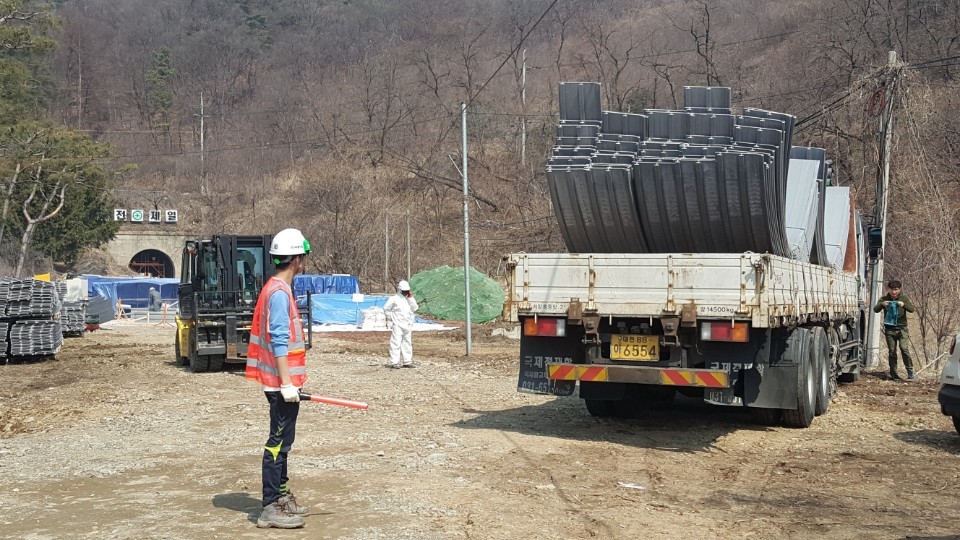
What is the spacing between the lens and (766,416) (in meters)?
11.6

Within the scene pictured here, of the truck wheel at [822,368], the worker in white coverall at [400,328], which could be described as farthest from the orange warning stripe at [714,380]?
the worker in white coverall at [400,328]

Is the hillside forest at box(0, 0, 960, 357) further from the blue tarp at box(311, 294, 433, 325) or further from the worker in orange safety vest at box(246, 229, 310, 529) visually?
the worker in orange safety vest at box(246, 229, 310, 529)

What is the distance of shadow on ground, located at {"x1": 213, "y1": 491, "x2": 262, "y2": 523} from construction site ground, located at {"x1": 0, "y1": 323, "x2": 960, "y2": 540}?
0.02 m

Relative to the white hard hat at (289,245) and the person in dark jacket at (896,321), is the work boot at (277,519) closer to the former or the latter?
the white hard hat at (289,245)

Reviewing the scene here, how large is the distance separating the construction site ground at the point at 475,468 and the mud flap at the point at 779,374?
1.58 ft

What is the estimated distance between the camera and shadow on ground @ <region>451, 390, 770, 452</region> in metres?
10.9

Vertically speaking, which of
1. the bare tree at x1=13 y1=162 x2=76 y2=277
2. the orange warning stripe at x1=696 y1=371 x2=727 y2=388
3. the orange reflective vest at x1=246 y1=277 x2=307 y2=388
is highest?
the bare tree at x1=13 y1=162 x2=76 y2=277

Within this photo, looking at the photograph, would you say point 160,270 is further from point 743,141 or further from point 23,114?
point 743,141

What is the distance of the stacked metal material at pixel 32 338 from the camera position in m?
22.1

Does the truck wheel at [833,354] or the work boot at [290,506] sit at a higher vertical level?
the truck wheel at [833,354]

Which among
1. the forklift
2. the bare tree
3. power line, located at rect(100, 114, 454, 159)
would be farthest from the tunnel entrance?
the forklift

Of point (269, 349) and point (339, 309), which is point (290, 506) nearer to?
point (269, 349)

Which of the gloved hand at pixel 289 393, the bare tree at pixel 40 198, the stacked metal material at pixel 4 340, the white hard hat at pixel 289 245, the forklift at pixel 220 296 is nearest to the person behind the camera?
the gloved hand at pixel 289 393

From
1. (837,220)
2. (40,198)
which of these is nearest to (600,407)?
(837,220)
